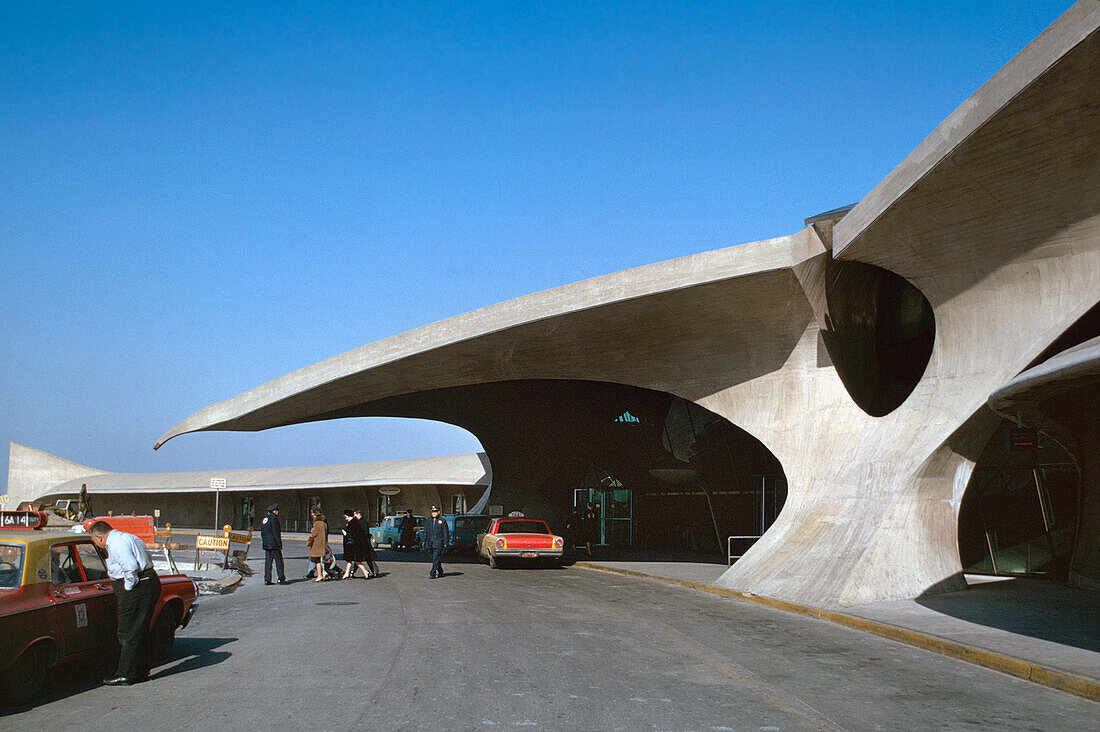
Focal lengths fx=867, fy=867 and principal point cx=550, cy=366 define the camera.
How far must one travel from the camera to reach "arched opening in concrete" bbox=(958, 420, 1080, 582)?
762 inches

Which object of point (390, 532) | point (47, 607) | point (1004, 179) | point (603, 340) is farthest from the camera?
point (390, 532)

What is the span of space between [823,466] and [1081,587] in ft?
17.5

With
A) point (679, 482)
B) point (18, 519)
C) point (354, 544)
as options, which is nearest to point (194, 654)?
point (354, 544)

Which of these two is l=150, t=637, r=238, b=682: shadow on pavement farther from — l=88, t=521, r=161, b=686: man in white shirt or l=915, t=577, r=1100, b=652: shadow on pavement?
l=915, t=577, r=1100, b=652: shadow on pavement

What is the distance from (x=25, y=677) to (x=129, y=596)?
1.12 m

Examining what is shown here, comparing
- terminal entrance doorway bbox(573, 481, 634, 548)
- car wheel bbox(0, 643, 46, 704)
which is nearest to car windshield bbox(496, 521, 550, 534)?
terminal entrance doorway bbox(573, 481, 634, 548)

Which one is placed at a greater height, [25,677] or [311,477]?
[311,477]

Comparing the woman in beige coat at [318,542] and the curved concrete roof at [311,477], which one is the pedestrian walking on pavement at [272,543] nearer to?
the woman in beige coat at [318,542]

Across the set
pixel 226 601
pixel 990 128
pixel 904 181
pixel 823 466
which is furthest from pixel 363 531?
pixel 990 128

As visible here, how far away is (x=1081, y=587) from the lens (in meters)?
17.1

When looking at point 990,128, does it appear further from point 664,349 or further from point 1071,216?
point 664,349

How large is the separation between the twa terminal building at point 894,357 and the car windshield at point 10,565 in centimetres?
992

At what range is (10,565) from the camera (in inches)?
305

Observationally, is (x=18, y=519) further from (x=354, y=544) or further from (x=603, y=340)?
(x=603, y=340)
